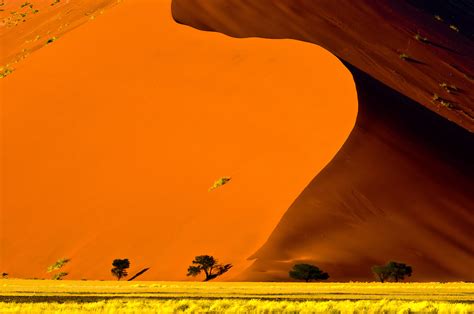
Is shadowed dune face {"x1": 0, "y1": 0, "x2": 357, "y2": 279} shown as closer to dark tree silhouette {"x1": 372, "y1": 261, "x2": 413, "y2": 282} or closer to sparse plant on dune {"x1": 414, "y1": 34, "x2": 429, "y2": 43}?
dark tree silhouette {"x1": 372, "y1": 261, "x2": 413, "y2": 282}

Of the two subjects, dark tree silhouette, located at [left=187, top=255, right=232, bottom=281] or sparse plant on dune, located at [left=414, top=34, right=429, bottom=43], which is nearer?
dark tree silhouette, located at [left=187, top=255, right=232, bottom=281]

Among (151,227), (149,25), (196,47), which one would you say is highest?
(149,25)

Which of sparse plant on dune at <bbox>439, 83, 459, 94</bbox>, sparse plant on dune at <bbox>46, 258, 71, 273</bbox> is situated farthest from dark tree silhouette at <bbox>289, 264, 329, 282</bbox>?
sparse plant on dune at <bbox>439, 83, 459, 94</bbox>

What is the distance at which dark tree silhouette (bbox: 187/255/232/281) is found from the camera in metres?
47.9

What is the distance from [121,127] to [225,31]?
9.42m

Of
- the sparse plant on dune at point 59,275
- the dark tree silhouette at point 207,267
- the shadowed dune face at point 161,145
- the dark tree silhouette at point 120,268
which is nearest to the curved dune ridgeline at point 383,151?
the shadowed dune face at point 161,145

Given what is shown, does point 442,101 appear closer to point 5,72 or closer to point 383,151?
point 383,151

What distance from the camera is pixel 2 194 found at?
60469 mm

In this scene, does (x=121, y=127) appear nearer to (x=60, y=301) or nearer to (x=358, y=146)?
(x=358, y=146)

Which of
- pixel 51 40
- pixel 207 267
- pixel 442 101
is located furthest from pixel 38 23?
pixel 207 267

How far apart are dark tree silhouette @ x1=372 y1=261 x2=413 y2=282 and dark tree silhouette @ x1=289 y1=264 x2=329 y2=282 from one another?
2.16 meters

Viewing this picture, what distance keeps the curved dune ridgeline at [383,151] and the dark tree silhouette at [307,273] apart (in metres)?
0.75

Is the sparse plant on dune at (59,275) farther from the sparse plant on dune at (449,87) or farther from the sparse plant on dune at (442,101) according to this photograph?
the sparse plant on dune at (449,87)

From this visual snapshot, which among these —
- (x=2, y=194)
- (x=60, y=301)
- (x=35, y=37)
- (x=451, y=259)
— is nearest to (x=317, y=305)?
(x=60, y=301)
